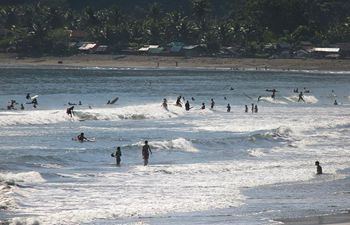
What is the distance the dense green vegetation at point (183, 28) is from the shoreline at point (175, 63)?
4.07 metres

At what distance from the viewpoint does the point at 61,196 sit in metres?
26.8

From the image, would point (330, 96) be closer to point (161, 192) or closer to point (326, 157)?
point (326, 157)

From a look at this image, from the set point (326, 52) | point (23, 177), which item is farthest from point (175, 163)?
point (326, 52)

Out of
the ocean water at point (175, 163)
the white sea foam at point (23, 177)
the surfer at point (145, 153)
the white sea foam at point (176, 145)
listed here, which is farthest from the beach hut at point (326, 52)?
the white sea foam at point (23, 177)

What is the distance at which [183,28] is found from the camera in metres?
152

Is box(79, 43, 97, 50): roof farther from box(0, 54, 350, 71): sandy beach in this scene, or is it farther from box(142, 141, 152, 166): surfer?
box(142, 141, 152, 166): surfer

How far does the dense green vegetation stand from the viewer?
14612cm

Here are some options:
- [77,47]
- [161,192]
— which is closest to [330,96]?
[161,192]

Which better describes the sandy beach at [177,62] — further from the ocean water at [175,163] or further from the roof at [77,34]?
the ocean water at [175,163]

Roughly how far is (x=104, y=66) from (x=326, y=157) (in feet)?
342

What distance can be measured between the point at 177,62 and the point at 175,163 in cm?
10328

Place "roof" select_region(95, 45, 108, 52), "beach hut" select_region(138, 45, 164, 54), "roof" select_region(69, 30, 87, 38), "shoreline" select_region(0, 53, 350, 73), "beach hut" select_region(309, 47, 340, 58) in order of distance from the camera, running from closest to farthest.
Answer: "shoreline" select_region(0, 53, 350, 73) → "beach hut" select_region(309, 47, 340, 58) → "beach hut" select_region(138, 45, 164, 54) → "roof" select_region(95, 45, 108, 52) → "roof" select_region(69, 30, 87, 38)

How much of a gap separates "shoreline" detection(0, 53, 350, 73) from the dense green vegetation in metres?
4.07

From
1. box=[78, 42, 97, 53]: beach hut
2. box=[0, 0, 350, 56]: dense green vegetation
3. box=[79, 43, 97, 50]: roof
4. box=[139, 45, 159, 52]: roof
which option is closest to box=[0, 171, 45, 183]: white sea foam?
box=[0, 0, 350, 56]: dense green vegetation
